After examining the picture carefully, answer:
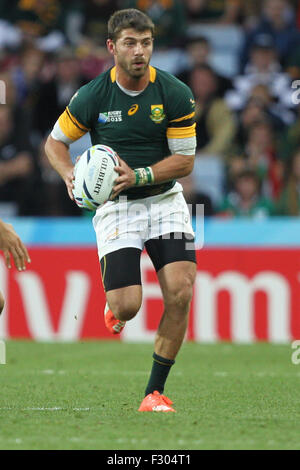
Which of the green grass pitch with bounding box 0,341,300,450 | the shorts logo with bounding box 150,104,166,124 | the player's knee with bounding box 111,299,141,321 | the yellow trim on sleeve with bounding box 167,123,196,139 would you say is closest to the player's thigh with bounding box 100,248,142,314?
the player's knee with bounding box 111,299,141,321

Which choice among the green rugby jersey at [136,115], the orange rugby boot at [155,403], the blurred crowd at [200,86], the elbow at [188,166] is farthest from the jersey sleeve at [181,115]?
the blurred crowd at [200,86]

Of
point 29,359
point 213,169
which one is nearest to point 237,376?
point 29,359

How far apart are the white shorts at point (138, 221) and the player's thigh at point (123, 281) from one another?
0.07 m

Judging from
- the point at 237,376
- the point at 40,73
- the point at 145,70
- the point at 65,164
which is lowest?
the point at 237,376

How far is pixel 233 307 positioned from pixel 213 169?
351 cm

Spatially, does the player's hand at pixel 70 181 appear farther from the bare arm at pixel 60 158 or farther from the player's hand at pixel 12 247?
the player's hand at pixel 12 247

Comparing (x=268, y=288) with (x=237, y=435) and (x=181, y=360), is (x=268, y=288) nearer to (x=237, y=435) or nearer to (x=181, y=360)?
(x=181, y=360)

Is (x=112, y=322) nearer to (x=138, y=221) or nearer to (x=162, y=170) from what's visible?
(x=138, y=221)

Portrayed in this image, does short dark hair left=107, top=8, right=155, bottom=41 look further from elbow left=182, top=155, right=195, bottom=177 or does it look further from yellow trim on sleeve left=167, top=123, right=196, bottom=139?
elbow left=182, top=155, right=195, bottom=177

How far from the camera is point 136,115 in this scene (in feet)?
22.0

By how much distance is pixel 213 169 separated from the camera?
47.4 ft

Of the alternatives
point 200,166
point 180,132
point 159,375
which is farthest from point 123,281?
point 200,166

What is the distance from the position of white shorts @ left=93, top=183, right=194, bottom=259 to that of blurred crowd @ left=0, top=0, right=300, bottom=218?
19.0 feet

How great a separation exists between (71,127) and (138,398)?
6.90 ft
